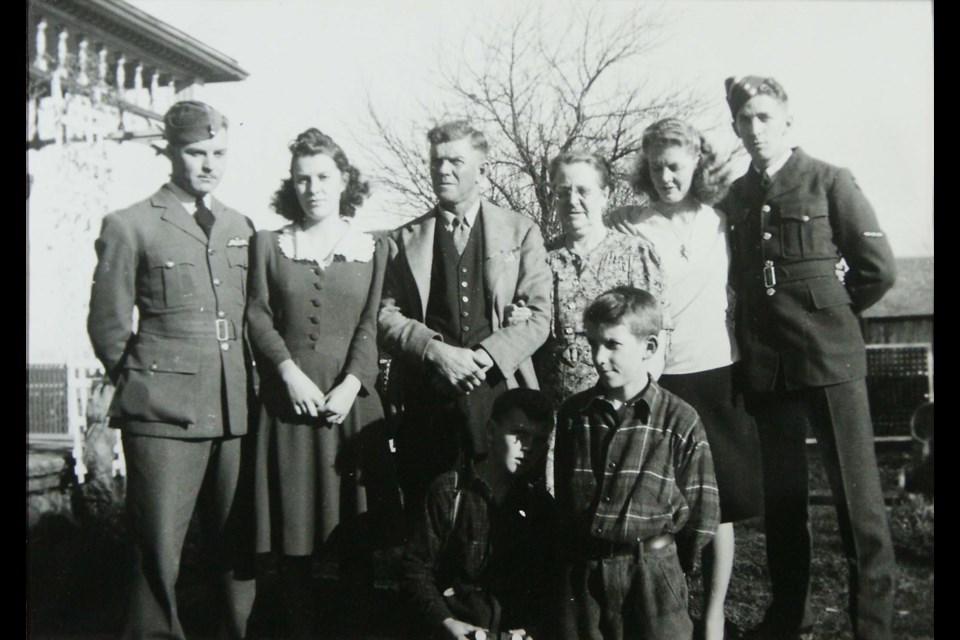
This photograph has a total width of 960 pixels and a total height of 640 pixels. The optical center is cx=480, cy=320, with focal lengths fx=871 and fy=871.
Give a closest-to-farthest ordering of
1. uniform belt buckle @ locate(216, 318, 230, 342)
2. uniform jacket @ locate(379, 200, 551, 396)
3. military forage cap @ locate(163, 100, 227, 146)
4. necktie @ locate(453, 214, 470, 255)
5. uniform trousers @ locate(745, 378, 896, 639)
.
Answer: uniform trousers @ locate(745, 378, 896, 639) < uniform jacket @ locate(379, 200, 551, 396) < necktie @ locate(453, 214, 470, 255) < uniform belt buckle @ locate(216, 318, 230, 342) < military forage cap @ locate(163, 100, 227, 146)

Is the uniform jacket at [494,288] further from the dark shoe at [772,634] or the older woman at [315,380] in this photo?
the dark shoe at [772,634]

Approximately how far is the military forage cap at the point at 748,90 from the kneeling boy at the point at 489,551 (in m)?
1.48

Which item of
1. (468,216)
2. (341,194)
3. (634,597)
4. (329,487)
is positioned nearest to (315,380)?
(329,487)

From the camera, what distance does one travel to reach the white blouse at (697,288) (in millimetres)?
3320

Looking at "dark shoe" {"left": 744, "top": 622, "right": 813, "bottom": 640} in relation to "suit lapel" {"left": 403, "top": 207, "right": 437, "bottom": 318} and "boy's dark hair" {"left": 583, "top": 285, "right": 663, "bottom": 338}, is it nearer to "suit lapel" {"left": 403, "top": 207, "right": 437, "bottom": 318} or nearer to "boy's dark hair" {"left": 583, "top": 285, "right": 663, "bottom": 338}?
"boy's dark hair" {"left": 583, "top": 285, "right": 663, "bottom": 338}

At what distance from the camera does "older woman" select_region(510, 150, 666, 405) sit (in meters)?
3.32

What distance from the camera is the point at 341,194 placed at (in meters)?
3.57

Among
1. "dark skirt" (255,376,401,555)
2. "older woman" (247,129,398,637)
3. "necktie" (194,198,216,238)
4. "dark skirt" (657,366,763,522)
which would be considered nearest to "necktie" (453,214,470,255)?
"older woman" (247,129,398,637)

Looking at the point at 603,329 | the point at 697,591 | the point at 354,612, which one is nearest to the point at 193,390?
the point at 354,612

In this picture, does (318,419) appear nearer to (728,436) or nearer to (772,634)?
(728,436)

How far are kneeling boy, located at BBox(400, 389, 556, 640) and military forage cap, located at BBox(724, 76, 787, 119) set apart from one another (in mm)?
1482

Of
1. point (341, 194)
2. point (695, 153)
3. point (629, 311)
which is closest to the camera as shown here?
point (629, 311)

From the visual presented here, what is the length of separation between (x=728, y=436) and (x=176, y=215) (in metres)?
2.38

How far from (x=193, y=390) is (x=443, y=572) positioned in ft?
4.13
